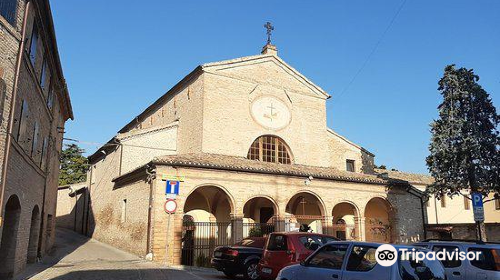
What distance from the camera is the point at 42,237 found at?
1673 cm

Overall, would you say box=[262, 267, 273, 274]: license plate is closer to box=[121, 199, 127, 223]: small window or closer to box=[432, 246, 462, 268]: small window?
box=[432, 246, 462, 268]: small window

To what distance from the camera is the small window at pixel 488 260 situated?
311 inches

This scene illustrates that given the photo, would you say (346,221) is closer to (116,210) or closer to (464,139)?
(464,139)

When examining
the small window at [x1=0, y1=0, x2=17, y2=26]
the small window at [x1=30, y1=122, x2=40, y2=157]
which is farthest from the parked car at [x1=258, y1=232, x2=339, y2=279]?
the small window at [x1=0, y1=0, x2=17, y2=26]

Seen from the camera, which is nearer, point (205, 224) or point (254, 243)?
point (254, 243)

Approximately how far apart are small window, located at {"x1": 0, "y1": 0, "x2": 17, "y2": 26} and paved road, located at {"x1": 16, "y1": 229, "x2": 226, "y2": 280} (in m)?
7.24

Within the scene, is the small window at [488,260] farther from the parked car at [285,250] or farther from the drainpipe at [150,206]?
the drainpipe at [150,206]

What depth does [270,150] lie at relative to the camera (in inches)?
936

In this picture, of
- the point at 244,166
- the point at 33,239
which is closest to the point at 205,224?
the point at 244,166

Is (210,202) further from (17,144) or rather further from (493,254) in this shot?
(493,254)

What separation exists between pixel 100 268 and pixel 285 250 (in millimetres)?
6999

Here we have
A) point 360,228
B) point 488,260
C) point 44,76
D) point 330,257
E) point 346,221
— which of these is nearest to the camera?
point 330,257

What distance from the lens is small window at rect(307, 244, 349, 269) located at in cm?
688

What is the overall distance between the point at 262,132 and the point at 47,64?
1212 centimetres
